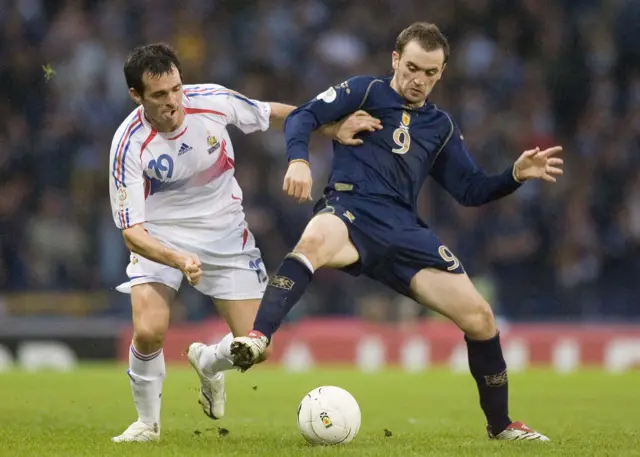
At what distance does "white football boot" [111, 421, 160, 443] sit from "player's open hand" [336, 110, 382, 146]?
198 cm

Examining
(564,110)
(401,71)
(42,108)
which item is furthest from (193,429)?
(564,110)

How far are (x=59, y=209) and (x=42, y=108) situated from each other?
70.3 inches

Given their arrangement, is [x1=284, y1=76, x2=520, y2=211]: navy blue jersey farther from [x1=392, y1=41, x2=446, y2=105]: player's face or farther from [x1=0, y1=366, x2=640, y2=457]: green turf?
[x1=0, y1=366, x2=640, y2=457]: green turf

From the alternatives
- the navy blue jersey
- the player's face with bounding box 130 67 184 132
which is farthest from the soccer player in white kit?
the navy blue jersey

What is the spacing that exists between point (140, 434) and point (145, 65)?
6.80ft

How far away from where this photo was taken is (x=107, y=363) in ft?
53.9

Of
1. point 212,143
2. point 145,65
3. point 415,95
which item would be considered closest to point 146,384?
point 212,143

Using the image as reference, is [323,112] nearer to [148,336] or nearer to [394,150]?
[394,150]

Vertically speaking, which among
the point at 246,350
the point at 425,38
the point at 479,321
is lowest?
the point at 246,350

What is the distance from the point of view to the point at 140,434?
696 cm

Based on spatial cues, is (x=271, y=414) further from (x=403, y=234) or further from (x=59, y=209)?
(x=59, y=209)

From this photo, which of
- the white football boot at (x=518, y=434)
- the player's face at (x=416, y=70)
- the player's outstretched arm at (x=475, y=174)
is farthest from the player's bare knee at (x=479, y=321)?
the player's face at (x=416, y=70)

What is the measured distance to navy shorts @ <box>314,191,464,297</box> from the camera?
6.79 meters

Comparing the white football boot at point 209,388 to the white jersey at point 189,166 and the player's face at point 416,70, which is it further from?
the player's face at point 416,70
